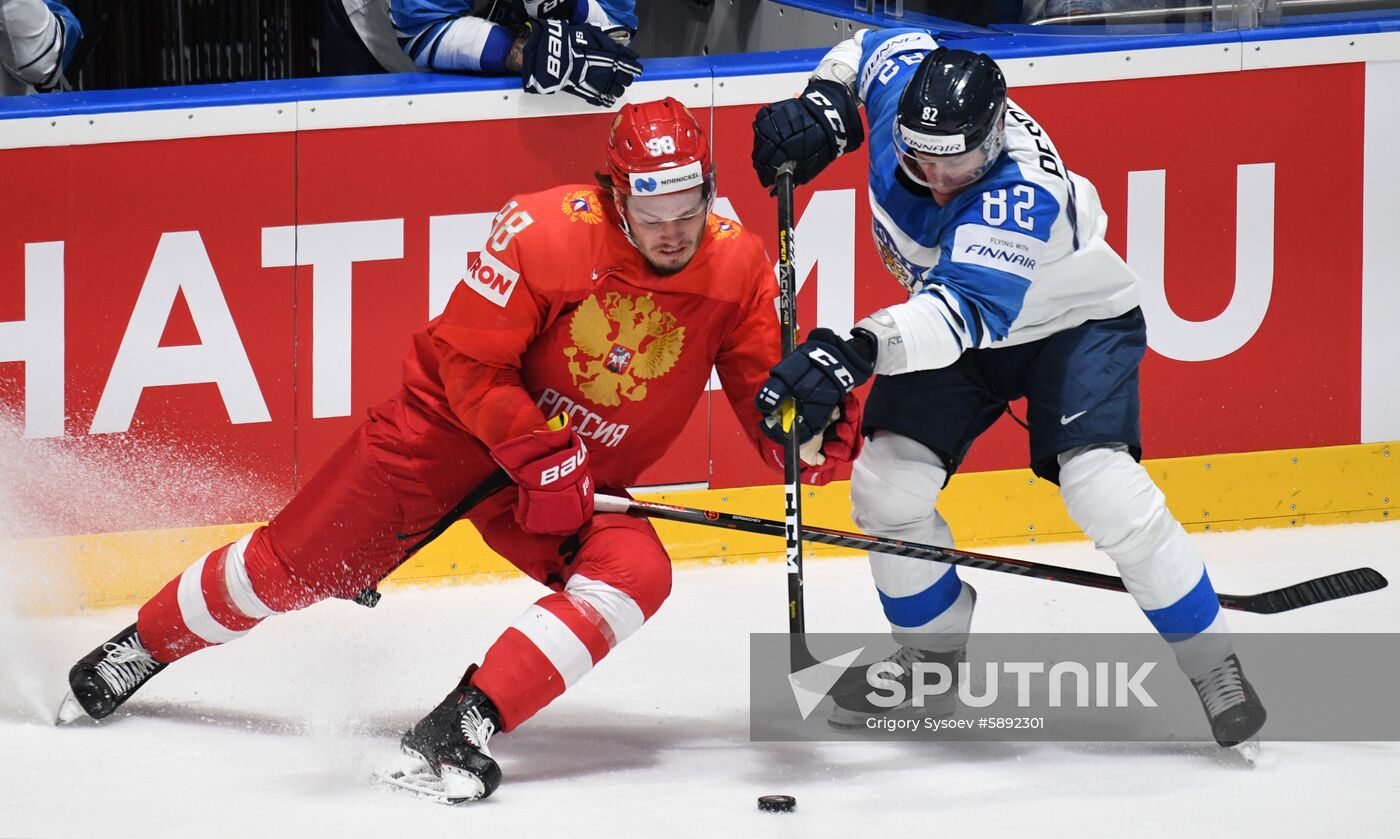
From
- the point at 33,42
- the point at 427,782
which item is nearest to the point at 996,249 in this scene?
the point at 427,782

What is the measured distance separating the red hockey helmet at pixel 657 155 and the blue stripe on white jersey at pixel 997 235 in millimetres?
411

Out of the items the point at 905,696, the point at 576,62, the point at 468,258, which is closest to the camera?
the point at 905,696

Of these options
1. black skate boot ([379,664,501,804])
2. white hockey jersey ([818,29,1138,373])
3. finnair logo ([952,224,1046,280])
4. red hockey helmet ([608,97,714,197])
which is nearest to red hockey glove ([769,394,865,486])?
white hockey jersey ([818,29,1138,373])

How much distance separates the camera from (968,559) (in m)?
3.26

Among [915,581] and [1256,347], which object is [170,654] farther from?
[1256,347]

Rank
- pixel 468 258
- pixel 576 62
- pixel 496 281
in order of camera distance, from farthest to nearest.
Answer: pixel 468 258 → pixel 576 62 → pixel 496 281

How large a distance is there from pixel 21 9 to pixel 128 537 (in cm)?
138

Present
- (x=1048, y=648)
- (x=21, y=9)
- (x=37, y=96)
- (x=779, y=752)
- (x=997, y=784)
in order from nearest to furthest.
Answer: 1. (x=997, y=784)
2. (x=779, y=752)
3. (x=1048, y=648)
4. (x=37, y=96)
5. (x=21, y=9)

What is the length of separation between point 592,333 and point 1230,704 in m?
1.29

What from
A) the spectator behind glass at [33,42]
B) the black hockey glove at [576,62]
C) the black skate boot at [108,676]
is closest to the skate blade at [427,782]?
the black skate boot at [108,676]

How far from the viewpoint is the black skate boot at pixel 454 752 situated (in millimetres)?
2898

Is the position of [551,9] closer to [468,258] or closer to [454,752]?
[468,258]

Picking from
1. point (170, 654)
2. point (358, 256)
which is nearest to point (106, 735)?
point (170, 654)

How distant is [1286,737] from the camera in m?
3.27
